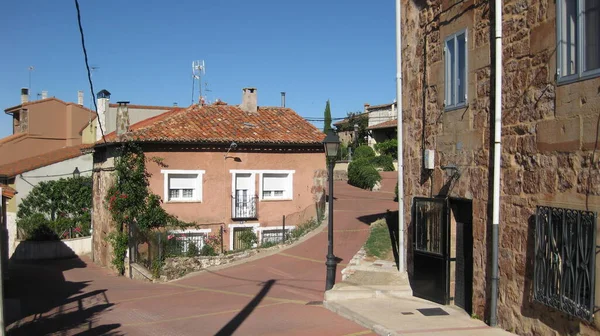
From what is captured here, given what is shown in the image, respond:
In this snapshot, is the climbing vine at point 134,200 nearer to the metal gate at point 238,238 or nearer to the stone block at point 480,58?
the metal gate at point 238,238

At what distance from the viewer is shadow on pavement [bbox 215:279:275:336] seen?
9.66 metres

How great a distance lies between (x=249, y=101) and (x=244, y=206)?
5694 millimetres

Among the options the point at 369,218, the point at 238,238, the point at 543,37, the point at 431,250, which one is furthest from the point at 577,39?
the point at 238,238

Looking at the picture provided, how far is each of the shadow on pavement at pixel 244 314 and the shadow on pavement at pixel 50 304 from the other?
1989 mm

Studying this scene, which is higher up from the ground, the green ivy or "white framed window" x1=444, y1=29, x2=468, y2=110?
"white framed window" x1=444, y1=29, x2=468, y2=110

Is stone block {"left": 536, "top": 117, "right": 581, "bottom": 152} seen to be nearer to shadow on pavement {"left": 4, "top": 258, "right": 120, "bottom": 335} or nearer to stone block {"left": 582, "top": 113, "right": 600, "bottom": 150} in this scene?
stone block {"left": 582, "top": 113, "right": 600, "bottom": 150}

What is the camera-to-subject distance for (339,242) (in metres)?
17.7

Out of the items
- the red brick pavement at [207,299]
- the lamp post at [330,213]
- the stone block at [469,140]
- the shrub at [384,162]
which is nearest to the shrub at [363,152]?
the shrub at [384,162]

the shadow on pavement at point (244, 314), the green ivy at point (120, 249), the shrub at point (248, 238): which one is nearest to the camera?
the shadow on pavement at point (244, 314)

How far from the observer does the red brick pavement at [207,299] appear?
1006cm

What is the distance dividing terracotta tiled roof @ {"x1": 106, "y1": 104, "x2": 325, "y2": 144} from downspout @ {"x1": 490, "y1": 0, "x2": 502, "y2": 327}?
14787mm

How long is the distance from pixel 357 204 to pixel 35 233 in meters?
15.9

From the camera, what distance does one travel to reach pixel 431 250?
10320 mm

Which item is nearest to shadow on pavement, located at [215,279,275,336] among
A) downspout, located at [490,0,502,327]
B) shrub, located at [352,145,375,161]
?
downspout, located at [490,0,502,327]
